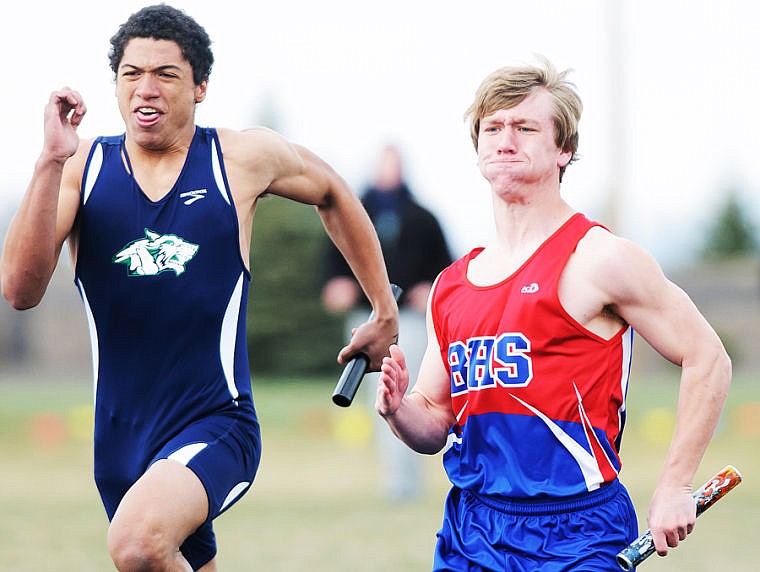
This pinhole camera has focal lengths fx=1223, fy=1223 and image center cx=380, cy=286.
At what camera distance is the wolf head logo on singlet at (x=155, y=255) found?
14.1ft

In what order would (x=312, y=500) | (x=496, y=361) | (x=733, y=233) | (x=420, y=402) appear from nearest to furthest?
(x=496, y=361), (x=420, y=402), (x=312, y=500), (x=733, y=233)

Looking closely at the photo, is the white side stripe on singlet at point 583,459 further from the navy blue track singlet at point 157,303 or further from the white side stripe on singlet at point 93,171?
the white side stripe on singlet at point 93,171

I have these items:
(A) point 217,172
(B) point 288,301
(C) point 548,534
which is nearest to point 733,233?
(B) point 288,301

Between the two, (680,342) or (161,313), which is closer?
(680,342)

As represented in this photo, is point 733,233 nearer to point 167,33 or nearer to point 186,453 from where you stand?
point 167,33

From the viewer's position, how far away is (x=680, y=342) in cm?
338

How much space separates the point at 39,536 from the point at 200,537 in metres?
3.96

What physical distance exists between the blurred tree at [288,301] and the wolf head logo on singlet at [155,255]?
2954 centimetres

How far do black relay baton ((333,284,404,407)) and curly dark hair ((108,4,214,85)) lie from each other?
1.18 meters

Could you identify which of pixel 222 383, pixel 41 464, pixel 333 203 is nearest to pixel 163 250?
pixel 222 383

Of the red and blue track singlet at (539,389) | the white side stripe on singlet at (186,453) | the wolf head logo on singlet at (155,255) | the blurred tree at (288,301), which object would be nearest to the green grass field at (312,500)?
the white side stripe on singlet at (186,453)

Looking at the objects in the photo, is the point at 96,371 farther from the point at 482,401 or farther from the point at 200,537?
the point at 482,401

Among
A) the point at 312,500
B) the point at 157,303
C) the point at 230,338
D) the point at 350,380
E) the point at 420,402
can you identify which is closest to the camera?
the point at 420,402

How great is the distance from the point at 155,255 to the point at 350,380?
0.82 metres
